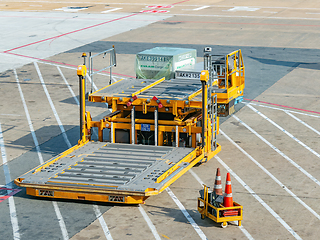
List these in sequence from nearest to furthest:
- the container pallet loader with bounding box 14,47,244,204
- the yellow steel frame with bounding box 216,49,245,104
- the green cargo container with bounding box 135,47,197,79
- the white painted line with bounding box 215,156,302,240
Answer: the white painted line with bounding box 215,156,302,240, the container pallet loader with bounding box 14,47,244,204, the yellow steel frame with bounding box 216,49,245,104, the green cargo container with bounding box 135,47,197,79

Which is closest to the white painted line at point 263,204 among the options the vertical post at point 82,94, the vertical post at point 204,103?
the vertical post at point 204,103

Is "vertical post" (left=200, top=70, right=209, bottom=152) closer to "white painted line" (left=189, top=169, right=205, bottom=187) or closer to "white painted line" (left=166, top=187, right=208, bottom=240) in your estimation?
"white painted line" (left=189, top=169, right=205, bottom=187)

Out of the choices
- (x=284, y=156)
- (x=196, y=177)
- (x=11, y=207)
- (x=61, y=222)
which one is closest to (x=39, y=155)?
(x=11, y=207)

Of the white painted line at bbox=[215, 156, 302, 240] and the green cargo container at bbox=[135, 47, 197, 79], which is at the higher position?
the green cargo container at bbox=[135, 47, 197, 79]

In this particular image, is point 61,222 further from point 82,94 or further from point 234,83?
point 234,83

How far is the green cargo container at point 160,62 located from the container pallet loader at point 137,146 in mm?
944

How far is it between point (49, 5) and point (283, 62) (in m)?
32.6

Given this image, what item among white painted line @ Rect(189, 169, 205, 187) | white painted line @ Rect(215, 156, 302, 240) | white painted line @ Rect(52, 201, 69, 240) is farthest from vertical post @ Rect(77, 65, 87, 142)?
white painted line @ Rect(215, 156, 302, 240)

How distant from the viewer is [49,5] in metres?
55.0

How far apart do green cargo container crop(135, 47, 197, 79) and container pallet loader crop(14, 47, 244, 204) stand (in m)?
0.94

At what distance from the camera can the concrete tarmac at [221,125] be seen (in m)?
11.8

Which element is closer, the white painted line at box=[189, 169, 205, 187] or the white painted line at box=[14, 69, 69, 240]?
the white painted line at box=[14, 69, 69, 240]

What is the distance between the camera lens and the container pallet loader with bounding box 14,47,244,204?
12531 mm

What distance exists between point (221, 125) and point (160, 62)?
3201 millimetres
